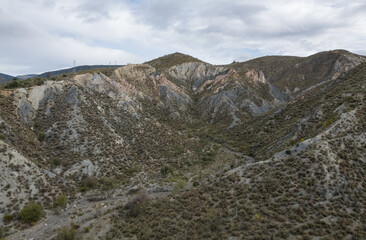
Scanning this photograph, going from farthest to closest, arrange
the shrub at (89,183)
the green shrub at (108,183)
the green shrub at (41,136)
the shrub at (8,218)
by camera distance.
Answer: the green shrub at (41,136) → the green shrub at (108,183) → the shrub at (89,183) → the shrub at (8,218)

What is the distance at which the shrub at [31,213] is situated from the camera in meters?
21.2

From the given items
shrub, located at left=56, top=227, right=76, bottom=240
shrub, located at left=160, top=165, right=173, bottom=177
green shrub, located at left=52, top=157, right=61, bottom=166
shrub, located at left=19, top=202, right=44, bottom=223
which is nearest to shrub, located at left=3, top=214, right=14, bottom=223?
shrub, located at left=19, top=202, right=44, bottom=223

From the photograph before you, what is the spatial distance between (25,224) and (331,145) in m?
32.0

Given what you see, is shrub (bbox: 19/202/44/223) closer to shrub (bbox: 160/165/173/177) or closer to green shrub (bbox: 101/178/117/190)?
green shrub (bbox: 101/178/117/190)

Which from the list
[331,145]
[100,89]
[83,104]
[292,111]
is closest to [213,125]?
[292,111]

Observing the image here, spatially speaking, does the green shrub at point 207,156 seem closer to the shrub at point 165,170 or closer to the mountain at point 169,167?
the mountain at point 169,167

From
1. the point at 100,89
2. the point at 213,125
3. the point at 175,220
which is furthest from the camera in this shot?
the point at 213,125

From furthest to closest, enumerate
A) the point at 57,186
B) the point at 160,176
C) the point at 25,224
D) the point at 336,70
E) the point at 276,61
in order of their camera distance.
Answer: the point at 276,61 < the point at 336,70 < the point at 160,176 < the point at 57,186 < the point at 25,224

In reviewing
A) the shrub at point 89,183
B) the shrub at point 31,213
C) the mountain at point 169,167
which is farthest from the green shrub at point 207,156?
the shrub at point 31,213

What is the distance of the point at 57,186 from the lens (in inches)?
1049

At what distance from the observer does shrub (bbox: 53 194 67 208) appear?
79.3 ft

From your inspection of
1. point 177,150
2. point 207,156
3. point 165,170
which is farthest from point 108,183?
point 207,156

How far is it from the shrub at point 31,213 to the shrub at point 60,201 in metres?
1.68

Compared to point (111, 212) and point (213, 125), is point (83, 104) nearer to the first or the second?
point (111, 212)
